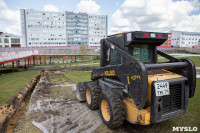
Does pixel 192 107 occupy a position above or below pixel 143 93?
below

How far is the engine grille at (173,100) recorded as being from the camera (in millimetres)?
3763

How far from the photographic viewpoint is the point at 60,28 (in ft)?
276

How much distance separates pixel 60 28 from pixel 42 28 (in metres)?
9.87

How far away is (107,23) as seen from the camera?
320 feet

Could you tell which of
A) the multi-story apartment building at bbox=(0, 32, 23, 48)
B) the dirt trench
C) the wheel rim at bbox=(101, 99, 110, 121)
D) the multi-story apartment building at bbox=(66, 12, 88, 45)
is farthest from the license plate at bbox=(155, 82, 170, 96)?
the multi-story apartment building at bbox=(66, 12, 88, 45)

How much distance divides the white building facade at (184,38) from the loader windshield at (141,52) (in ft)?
297

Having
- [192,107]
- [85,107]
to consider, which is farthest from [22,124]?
[192,107]

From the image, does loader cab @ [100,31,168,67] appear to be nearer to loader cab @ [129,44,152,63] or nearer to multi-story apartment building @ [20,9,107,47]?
loader cab @ [129,44,152,63]

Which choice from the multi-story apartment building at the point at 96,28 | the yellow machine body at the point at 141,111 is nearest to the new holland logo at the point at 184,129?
the yellow machine body at the point at 141,111

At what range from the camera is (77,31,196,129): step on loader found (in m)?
3.55

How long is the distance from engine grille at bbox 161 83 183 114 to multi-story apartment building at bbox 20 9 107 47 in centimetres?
8386

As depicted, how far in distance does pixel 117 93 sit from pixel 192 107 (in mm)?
3894

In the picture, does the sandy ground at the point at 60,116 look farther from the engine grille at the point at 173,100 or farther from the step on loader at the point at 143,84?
the engine grille at the point at 173,100

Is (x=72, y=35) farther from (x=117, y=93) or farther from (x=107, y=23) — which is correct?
(x=117, y=93)
